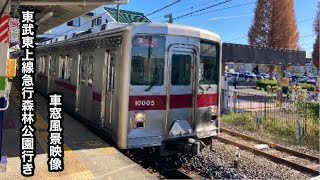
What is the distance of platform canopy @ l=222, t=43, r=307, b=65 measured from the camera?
51.3 feet

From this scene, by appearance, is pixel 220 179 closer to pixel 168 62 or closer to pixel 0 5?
pixel 168 62

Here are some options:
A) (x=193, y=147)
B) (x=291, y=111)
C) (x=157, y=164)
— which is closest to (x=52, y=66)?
(x=157, y=164)

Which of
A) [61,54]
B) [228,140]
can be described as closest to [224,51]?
[228,140]

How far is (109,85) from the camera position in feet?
23.6

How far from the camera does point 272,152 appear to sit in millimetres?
9047

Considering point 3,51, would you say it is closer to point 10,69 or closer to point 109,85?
point 10,69

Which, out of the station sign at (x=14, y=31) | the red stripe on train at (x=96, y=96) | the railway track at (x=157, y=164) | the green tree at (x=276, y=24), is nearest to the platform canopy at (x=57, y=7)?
the station sign at (x=14, y=31)

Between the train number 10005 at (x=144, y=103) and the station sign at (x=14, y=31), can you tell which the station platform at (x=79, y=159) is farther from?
the station sign at (x=14, y=31)

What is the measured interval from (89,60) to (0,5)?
326cm

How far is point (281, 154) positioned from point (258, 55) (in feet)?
29.9

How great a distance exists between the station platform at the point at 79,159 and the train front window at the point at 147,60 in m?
1.48

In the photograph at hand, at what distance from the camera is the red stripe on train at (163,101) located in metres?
6.48

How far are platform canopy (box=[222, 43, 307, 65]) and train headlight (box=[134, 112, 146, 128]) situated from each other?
9593 mm

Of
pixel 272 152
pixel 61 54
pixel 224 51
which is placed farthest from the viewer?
pixel 224 51
